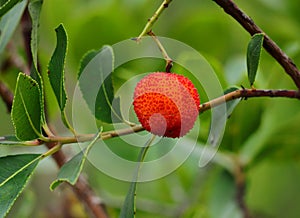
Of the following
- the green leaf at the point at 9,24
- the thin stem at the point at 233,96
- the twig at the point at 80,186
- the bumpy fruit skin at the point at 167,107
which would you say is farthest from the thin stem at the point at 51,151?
the twig at the point at 80,186

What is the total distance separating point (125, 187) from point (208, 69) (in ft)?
2.14

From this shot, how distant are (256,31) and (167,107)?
0.15 meters

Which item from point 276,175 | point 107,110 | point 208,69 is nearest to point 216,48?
point 276,175

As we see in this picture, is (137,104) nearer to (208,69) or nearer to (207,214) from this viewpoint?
(208,69)

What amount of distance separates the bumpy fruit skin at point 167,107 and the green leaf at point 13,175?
16cm

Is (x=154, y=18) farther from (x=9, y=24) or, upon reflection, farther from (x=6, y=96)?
A: (x=6, y=96)

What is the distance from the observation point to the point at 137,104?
0.90 meters

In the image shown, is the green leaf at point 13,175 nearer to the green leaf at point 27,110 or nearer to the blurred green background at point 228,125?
the green leaf at point 27,110

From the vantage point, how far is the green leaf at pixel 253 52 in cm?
86

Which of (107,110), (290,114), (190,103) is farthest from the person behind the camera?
(290,114)

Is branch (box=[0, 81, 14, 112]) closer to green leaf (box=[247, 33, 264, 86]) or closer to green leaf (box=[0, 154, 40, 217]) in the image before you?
green leaf (box=[0, 154, 40, 217])

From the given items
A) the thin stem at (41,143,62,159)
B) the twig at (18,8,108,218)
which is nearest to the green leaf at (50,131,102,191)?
the thin stem at (41,143,62,159)

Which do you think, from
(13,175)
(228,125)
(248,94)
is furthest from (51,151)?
(228,125)

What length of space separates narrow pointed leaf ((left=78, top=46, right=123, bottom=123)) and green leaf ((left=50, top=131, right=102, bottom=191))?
0.32 ft
